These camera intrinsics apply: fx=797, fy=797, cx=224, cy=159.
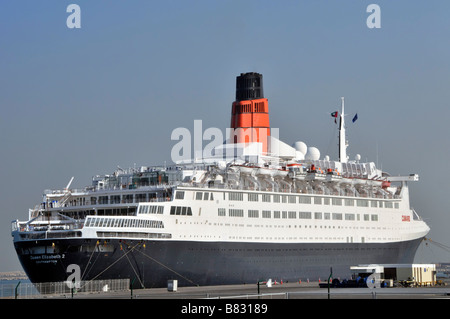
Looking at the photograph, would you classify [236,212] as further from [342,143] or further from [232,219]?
[342,143]

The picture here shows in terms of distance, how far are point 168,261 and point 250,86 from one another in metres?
25.8

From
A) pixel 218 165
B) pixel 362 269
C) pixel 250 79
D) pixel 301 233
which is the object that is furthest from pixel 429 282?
pixel 250 79

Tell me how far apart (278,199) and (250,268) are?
7.34 m

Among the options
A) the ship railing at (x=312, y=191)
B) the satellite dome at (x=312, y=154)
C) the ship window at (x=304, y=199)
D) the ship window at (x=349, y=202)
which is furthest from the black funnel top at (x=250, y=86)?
the ship window at (x=349, y=202)

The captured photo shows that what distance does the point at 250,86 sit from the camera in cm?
8225

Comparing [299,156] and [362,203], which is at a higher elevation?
[299,156]

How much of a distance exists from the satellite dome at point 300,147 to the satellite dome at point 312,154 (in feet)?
1.75

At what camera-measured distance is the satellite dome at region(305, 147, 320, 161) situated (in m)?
85.4

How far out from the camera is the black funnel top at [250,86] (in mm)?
82250

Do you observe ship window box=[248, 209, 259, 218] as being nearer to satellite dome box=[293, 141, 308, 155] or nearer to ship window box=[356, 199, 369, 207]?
ship window box=[356, 199, 369, 207]

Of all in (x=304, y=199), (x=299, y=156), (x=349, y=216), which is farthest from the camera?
(x=299, y=156)

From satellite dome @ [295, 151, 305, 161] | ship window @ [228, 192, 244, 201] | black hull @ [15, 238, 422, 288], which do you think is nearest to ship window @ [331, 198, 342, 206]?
black hull @ [15, 238, 422, 288]

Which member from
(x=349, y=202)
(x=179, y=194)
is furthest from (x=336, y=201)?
(x=179, y=194)

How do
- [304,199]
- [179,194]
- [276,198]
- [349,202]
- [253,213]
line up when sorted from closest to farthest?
[179,194] < [253,213] < [276,198] < [304,199] < [349,202]
